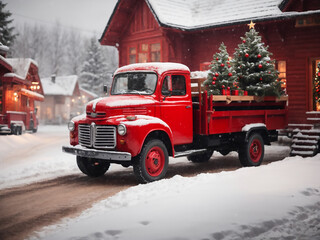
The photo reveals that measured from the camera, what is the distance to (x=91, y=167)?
10.2 m

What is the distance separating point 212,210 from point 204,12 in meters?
17.0

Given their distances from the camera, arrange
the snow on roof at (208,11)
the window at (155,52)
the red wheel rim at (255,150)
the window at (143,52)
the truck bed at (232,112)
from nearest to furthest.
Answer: the truck bed at (232,112) → the red wheel rim at (255,150) → the snow on roof at (208,11) → the window at (155,52) → the window at (143,52)

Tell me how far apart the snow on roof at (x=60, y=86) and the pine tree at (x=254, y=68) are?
46286 millimetres

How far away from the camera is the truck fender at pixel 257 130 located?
11305mm

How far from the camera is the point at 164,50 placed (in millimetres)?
20969

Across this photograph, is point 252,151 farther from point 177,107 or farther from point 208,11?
point 208,11

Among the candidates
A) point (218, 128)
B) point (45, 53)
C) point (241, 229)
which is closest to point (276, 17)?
point (218, 128)

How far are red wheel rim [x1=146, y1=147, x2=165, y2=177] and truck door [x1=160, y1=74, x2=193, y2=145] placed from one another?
84 centimetres

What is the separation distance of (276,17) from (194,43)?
17.1 ft

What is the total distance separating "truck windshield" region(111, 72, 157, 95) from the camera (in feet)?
32.0

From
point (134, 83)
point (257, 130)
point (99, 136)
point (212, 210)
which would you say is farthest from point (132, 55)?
point (212, 210)

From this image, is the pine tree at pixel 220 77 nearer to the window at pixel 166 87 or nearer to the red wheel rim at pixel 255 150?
the red wheel rim at pixel 255 150

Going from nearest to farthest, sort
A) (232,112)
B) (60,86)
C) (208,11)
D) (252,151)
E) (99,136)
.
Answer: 1. (99,136)
2. (232,112)
3. (252,151)
4. (208,11)
5. (60,86)

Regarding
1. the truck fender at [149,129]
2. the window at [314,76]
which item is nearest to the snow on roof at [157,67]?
the truck fender at [149,129]
